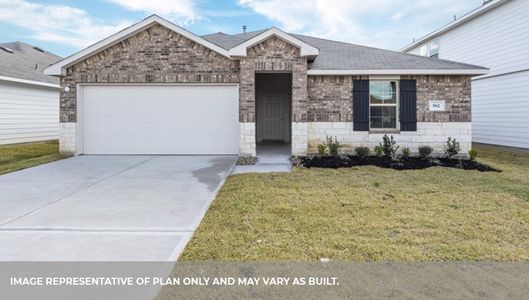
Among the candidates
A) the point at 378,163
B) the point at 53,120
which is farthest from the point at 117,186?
the point at 53,120

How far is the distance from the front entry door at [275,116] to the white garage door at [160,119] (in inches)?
186

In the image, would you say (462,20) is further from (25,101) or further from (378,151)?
(25,101)

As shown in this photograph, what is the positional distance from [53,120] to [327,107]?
1457cm

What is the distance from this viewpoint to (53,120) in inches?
706

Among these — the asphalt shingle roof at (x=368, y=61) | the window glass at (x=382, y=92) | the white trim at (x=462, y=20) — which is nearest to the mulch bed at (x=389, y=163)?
the window glass at (x=382, y=92)

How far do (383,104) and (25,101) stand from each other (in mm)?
15295

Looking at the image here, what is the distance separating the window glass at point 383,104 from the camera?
11.0m

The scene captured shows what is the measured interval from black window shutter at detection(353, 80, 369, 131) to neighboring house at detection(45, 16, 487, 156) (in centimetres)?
3

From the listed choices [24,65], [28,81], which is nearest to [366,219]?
[28,81]

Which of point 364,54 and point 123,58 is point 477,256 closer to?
point 364,54

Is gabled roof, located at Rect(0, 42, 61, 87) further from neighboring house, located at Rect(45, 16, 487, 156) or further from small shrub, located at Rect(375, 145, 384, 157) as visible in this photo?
small shrub, located at Rect(375, 145, 384, 157)

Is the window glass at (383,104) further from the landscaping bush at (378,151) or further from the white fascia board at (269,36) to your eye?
the white fascia board at (269,36)

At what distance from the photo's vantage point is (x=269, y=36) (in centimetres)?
1005

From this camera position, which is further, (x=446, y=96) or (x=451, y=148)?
(x=446, y=96)
